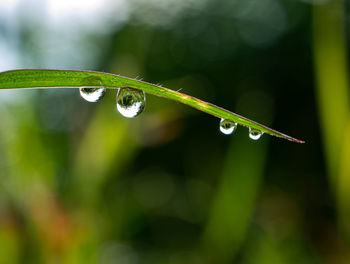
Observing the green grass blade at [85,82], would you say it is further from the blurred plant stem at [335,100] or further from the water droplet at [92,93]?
the blurred plant stem at [335,100]

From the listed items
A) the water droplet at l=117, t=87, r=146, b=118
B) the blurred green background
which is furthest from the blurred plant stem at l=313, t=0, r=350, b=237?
the water droplet at l=117, t=87, r=146, b=118

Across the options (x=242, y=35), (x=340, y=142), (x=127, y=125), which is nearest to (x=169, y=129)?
(x=127, y=125)

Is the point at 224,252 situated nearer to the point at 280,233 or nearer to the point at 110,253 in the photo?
the point at 280,233

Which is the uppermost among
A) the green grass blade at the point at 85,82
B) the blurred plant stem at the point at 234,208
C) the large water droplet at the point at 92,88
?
the blurred plant stem at the point at 234,208

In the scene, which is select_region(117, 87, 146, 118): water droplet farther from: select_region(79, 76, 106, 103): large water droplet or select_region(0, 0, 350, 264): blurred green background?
select_region(0, 0, 350, 264): blurred green background

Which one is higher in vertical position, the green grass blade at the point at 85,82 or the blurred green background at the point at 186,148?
the blurred green background at the point at 186,148

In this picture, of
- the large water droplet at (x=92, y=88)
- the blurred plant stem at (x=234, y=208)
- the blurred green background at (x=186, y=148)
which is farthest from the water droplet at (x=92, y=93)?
the blurred plant stem at (x=234, y=208)

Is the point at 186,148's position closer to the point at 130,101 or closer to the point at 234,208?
the point at 234,208
